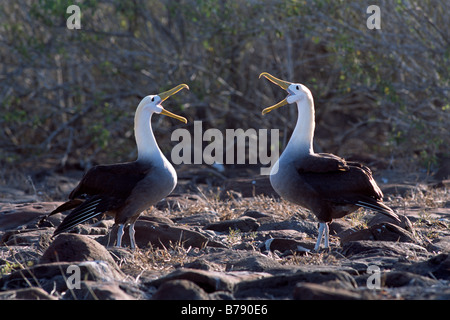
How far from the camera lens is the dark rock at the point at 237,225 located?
5629mm

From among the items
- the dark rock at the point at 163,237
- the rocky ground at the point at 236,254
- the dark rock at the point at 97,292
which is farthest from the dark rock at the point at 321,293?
the dark rock at the point at 163,237

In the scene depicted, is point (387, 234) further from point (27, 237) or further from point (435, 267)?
point (27, 237)

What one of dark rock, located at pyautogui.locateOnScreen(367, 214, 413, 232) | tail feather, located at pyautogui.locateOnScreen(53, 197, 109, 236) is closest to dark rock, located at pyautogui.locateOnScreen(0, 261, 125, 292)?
tail feather, located at pyautogui.locateOnScreen(53, 197, 109, 236)

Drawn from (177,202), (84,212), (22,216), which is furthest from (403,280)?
(22,216)

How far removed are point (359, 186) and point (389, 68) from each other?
15.2 ft

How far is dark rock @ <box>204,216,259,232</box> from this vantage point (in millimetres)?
5629

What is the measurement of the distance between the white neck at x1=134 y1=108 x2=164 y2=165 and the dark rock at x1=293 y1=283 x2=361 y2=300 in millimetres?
2400

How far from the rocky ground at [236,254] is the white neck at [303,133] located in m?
0.67

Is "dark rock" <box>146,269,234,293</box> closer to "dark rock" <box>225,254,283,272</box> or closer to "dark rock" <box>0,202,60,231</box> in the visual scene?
"dark rock" <box>225,254,283,272</box>

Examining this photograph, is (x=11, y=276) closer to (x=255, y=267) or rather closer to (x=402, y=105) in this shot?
(x=255, y=267)

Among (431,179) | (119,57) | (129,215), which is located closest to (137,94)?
(119,57)

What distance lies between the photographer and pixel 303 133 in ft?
17.9

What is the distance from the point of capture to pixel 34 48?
31.6 feet

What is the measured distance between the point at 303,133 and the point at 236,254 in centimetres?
135
